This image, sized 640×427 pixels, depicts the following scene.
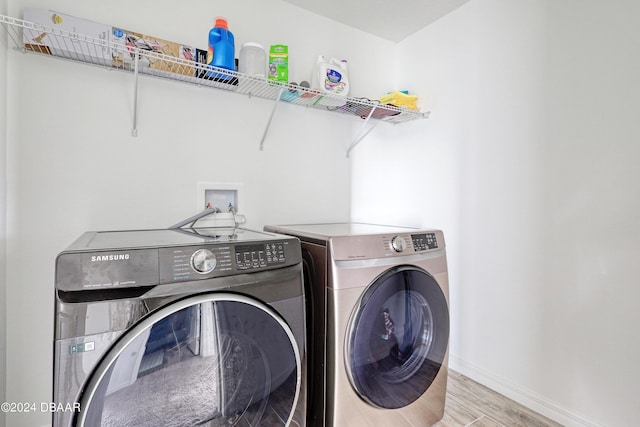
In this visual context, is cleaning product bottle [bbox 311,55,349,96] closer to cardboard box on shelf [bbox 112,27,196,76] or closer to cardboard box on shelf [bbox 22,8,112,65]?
cardboard box on shelf [bbox 112,27,196,76]

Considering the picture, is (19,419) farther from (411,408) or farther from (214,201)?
(411,408)

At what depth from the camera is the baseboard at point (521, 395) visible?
4.85ft

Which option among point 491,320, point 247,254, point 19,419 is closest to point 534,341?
point 491,320

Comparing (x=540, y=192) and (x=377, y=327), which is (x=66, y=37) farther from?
(x=540, y=192)

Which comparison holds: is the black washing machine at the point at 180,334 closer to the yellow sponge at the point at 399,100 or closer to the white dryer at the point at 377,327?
the white dryer at the point at 377,327

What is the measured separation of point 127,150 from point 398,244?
1386 millimetres

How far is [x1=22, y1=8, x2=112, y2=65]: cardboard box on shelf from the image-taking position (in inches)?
50.2

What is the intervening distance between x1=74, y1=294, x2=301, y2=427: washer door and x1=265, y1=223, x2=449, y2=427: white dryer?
0.70 ft

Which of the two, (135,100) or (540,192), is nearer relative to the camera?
(135,100)

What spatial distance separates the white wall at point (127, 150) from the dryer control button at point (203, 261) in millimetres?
824

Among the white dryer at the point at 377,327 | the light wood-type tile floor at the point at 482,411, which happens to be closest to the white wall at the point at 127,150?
the white dryer at the point at 377,327

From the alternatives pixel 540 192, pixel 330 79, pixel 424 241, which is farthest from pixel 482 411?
pixel 330 79

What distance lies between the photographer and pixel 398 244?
4.61 ft

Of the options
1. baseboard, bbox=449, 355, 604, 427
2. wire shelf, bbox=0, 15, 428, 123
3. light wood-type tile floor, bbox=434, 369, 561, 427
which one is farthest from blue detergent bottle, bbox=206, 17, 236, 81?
baseboard, bbox=449, 355, 604, 427
